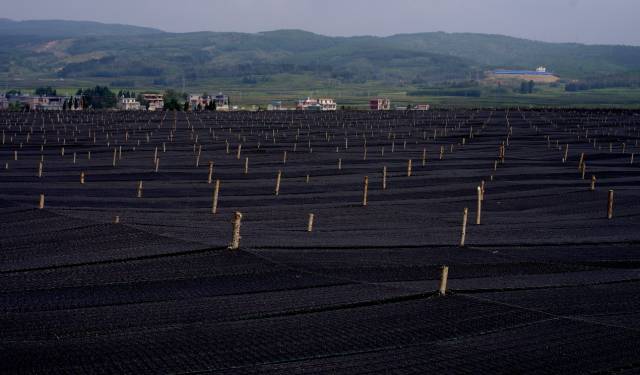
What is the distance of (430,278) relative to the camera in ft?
53.8

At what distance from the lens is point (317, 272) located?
16594mm

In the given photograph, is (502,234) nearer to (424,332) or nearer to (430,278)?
(430,278)

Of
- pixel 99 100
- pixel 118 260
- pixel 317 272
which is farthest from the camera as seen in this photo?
pixel 99 100

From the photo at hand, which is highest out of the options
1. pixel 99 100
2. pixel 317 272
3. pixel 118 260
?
pixel 99 100

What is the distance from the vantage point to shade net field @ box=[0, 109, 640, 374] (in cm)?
1152

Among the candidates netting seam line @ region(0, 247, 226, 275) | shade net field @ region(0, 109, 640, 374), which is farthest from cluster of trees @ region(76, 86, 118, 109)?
netting seam line @ region(0, 247, 226, 275)

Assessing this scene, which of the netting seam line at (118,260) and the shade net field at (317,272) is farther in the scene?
the netting seam line at (118,260)

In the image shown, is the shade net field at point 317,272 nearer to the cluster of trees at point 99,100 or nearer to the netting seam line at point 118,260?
the netting seam line at point 118,260

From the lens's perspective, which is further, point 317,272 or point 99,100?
point 99,100

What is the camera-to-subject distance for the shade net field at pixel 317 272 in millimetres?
11516

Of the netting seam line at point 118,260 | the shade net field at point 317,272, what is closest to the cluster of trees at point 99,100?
the shade net field at point 317,272

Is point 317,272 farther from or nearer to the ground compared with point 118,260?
farther from the ground

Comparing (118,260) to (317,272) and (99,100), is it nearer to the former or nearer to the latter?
(317,272)

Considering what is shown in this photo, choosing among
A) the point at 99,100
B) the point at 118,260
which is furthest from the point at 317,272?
the point at 99,100
